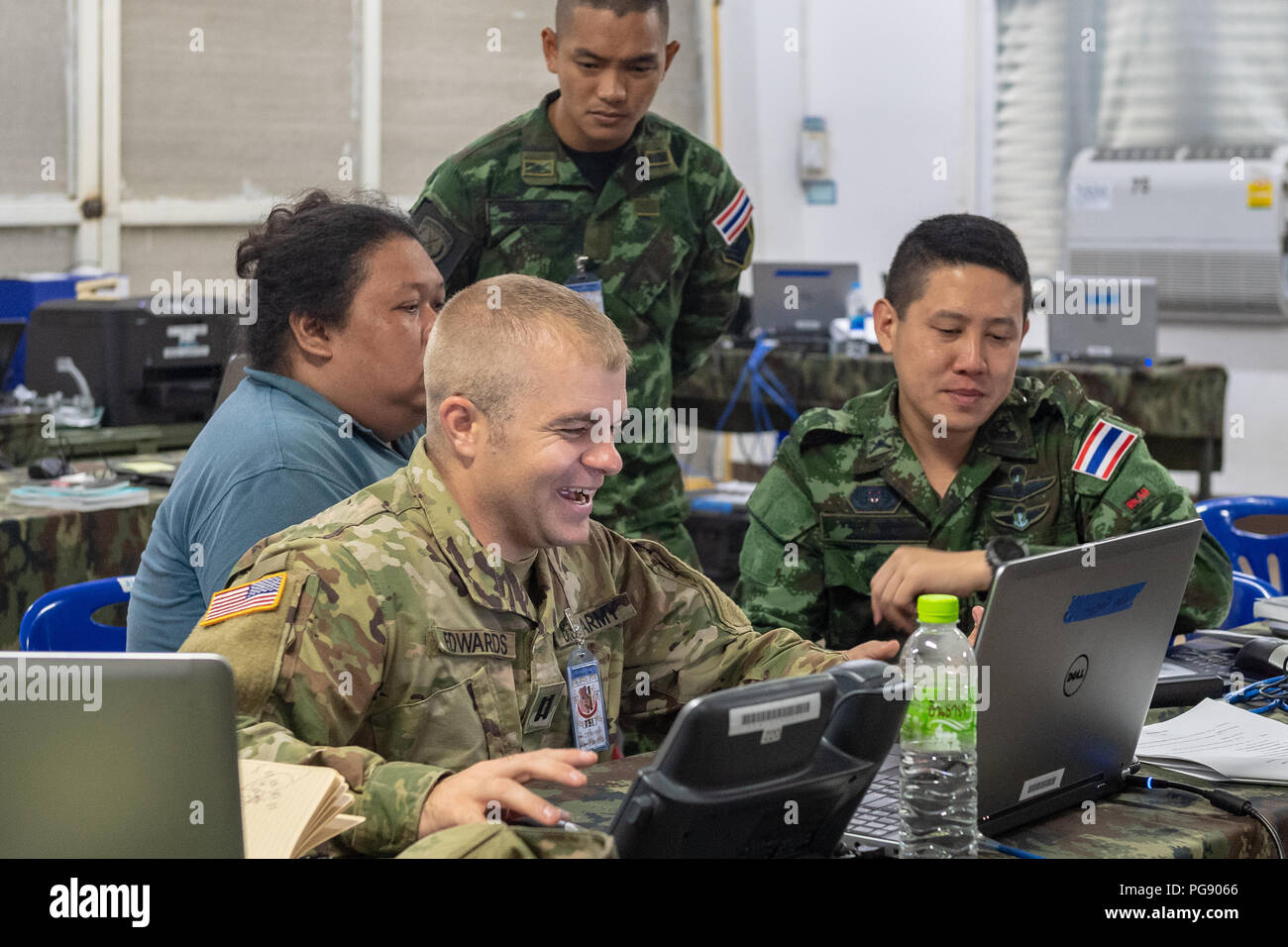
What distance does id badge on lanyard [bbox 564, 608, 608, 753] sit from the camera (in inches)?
65.9

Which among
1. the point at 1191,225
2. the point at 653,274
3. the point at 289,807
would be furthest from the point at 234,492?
the point at 1191,225

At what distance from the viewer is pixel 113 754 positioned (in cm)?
105

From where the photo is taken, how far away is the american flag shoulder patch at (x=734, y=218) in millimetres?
3270

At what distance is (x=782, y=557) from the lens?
225 cm

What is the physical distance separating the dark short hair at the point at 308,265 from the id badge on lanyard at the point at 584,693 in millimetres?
633

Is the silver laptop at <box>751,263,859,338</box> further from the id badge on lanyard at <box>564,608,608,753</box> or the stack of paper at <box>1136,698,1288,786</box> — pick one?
the id badge on lanyard at <box>564,608,608,753</box>

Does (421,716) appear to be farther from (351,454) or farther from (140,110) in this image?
(140,110)

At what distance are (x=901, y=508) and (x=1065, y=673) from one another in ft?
2.73

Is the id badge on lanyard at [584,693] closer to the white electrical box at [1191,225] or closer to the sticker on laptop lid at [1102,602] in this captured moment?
the sticker on laptop lid at [1102,602]

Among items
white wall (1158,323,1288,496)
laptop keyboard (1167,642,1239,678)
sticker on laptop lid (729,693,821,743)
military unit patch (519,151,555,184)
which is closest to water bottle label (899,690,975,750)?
sticker on laptop lid (729,693,821,743)

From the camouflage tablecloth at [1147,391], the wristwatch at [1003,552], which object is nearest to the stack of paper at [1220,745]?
the wristwatch at [1003,552]

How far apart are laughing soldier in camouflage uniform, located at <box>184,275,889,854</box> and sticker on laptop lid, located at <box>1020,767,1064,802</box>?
19.1 inches
